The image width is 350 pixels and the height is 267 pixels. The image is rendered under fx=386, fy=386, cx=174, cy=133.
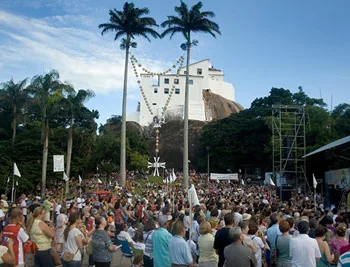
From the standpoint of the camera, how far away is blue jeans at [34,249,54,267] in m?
6.64

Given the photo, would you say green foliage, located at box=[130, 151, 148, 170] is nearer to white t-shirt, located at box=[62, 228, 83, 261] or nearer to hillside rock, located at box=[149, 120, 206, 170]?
hillside rock, located at box=[149, 120, 206, 170]

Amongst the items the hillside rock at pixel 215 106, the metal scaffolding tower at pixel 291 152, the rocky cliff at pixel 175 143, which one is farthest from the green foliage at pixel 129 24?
the hillside rock at pixel 215 106

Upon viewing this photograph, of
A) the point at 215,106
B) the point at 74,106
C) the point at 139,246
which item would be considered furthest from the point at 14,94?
the point at 139,246

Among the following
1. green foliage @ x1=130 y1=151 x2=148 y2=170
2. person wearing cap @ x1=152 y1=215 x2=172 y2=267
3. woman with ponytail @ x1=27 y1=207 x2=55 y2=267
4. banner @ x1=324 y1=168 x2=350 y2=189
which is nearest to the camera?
person wearing cap @ x1=152 y1=215 x2=172 y2=267

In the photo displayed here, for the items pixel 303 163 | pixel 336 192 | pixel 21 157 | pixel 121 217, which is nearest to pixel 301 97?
pixel 303 163

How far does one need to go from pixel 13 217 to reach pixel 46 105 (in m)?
28.4

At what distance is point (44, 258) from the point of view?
21.9ft

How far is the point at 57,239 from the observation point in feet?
26.3

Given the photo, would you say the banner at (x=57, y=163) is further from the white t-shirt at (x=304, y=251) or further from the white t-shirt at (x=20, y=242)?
the white t-shirt at (x=304, y=251)

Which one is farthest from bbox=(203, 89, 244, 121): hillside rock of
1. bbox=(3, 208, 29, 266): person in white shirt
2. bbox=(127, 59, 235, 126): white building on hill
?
bbox=(3, 208, 29, 266): person in white shirt

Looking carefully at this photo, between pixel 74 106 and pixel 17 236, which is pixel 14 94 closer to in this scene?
pixel 74 106

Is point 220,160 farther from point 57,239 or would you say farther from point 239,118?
point 57,239

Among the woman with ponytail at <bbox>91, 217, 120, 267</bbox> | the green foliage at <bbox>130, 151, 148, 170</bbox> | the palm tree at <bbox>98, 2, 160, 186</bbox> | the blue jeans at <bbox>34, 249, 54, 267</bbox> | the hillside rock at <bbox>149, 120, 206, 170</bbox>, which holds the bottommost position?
the blue jeans at <bbox>34, 249, 54, 267</bbox>

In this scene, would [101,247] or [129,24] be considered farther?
[129,24]
